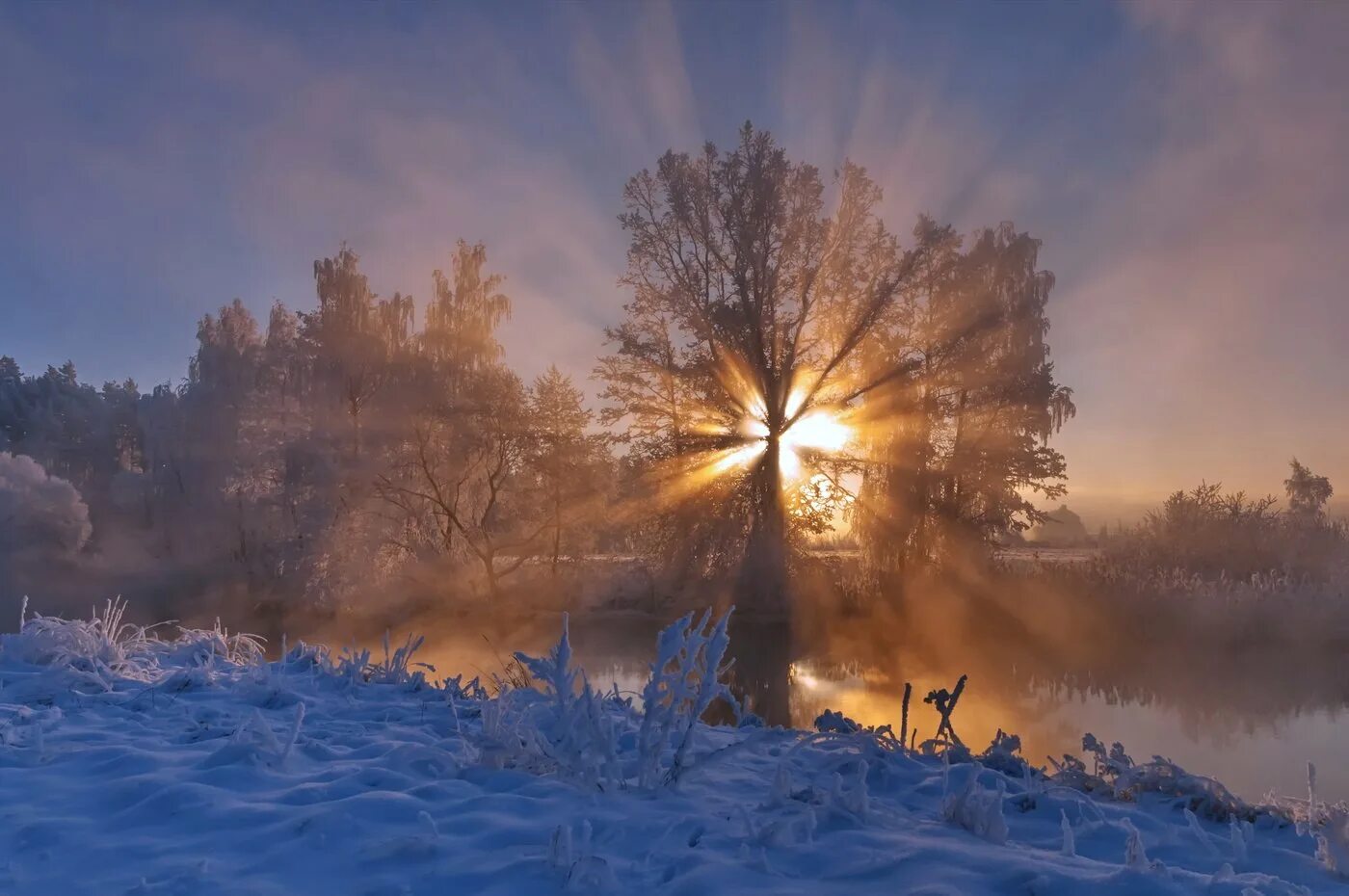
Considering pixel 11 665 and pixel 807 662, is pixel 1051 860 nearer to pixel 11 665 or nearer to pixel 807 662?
pixel 11 665

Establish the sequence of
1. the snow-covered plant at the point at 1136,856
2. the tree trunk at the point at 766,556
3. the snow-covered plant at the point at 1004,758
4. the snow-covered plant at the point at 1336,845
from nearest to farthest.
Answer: the snow-covered plant at the point at 1136,856, the snow-covered plant at the point at 1336,845, the snow-covered plant at the point at 1004,758, the tree trunk at the point at 766,556

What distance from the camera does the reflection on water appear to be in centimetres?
771

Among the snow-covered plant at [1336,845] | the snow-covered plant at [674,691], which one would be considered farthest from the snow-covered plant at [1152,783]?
the snow-covered plant at [674,691]

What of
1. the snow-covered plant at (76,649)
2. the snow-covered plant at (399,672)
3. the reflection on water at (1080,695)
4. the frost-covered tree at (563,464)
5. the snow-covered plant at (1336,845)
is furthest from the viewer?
the frost-covered tree at (563,464)

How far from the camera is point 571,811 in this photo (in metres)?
3.15

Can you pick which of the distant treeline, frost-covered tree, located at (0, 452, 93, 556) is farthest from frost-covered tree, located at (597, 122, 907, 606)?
frost-covered tree, located at (0, 452, 93, 556)

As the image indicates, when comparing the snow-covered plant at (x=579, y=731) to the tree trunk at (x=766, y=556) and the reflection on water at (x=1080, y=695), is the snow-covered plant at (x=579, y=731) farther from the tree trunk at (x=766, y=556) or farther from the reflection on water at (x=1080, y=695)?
the tree trunk at (x=766, y=556)

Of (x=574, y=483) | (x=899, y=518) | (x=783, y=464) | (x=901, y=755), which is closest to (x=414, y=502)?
(x=574, y=483)

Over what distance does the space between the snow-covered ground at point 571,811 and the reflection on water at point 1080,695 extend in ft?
12.2

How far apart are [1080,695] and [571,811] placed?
9.44m

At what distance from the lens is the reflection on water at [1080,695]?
7707mm

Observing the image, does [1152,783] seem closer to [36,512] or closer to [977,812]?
[977,812]

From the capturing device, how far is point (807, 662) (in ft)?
43.7

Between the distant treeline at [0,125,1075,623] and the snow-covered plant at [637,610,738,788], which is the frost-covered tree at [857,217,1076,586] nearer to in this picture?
the distant treeline at [0,125,1075,623]
